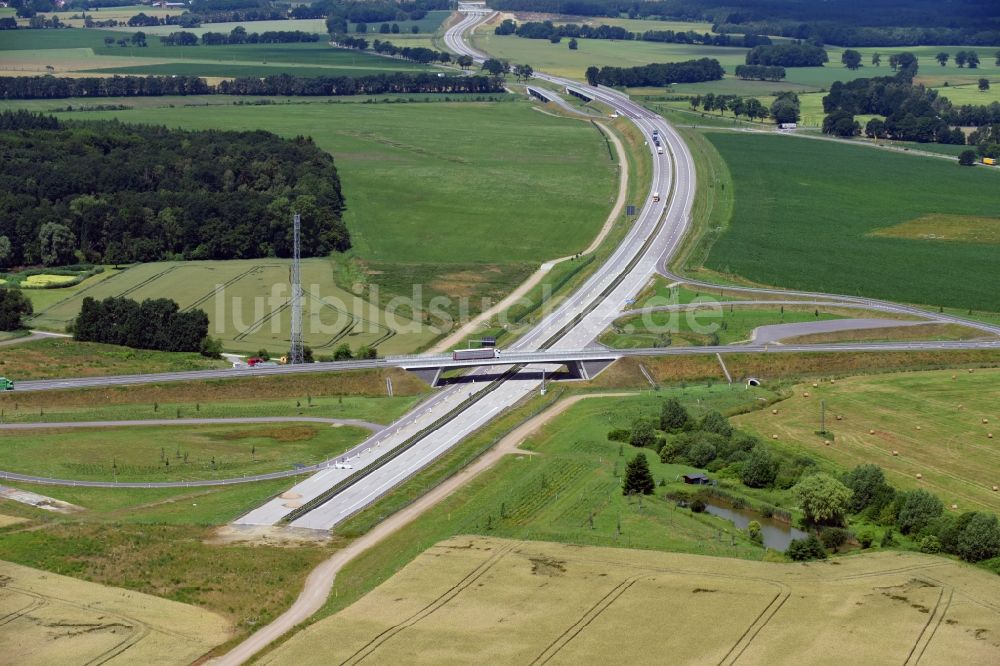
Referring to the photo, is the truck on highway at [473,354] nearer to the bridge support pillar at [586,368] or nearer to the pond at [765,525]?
the bridge support pillar at [586,368]

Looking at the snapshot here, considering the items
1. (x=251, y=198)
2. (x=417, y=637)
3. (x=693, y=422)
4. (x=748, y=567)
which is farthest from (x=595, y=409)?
(x=251, y=198)

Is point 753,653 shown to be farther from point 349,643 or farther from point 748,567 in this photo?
point 349,643

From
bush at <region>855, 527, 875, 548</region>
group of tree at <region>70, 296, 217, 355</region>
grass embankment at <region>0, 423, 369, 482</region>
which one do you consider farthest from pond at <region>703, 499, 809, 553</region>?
group of tree at <region>70, 296, 217, 355</region>

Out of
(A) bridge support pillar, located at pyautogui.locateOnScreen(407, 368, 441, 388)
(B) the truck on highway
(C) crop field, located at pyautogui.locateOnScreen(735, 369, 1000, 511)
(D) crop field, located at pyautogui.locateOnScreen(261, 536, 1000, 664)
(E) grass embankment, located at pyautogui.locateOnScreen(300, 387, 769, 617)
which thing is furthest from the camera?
(B) the truck on highway

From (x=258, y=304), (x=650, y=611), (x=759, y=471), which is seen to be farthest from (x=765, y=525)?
(x=258, y=304)

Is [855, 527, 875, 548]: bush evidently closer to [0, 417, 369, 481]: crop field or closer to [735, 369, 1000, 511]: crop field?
[735, 369, 1000, 511]: crop field
